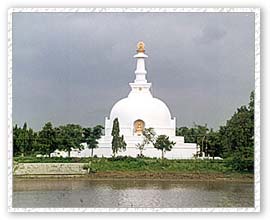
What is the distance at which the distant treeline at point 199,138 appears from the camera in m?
5.86

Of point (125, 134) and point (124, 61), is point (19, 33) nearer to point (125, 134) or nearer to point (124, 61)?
point (124, 61)

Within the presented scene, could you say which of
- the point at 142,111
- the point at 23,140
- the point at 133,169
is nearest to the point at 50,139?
the point at 23,140

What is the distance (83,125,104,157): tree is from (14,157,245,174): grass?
0.49 feet

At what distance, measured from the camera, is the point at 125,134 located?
7125mm

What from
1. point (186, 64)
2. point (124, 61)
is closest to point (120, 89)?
point (124, 61)

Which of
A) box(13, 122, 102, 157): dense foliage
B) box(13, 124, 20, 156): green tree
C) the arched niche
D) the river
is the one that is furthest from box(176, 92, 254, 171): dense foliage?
box(13, 124, 20, 156): green tree

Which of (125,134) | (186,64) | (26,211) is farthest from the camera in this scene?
(125,134)

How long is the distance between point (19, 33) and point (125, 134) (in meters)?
1.82

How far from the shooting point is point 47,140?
6.15 metres

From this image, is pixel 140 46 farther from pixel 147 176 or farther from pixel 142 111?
pixel 142 111

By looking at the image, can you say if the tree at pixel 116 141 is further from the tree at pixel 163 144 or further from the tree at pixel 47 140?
the tree at pixel 47 140

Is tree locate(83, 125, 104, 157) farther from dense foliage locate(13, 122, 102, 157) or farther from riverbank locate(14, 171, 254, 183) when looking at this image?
riverbank locate(14, 171, 254, 183)

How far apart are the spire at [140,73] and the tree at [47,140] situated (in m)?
0.86
